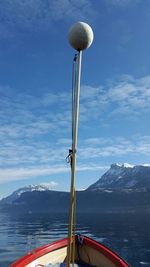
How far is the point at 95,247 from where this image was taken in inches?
698

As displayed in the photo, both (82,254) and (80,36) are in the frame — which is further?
(82,254)

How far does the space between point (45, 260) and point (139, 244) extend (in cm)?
5196

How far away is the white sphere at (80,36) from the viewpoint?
958 centimetres

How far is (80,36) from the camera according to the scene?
31.6 feet

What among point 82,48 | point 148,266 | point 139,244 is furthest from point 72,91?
point 139,244

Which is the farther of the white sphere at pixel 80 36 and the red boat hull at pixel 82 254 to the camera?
the red boat hull at pixel 82 254

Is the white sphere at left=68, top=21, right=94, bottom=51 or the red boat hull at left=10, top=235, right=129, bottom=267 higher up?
the white sphere at left=68, top=21, right=94, bottom=51

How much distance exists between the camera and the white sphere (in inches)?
377

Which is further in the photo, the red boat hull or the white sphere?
the red boat hull

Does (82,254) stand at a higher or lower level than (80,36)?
lower

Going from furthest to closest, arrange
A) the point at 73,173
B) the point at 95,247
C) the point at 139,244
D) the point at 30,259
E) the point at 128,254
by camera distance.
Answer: the point at 139,244 → the point at 128,254 → the point at 95,247 → the point at 30,259 → the point at 73,173

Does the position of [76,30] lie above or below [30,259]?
above

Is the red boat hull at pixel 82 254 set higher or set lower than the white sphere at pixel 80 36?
lower

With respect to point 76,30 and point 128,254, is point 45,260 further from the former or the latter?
point 128,254
